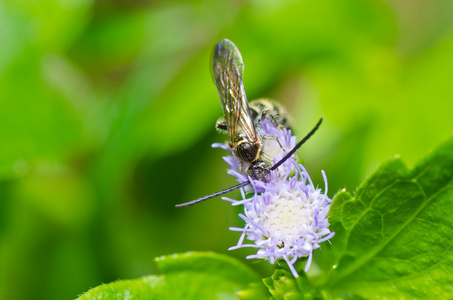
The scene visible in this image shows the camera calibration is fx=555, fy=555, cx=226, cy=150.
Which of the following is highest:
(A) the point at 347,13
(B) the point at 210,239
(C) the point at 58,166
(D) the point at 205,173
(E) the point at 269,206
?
(A) the point at 347,13

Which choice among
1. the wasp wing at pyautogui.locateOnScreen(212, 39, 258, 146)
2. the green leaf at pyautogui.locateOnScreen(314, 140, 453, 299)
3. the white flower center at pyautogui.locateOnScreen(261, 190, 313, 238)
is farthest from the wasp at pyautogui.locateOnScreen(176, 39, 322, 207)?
the green leaf at pyautogui.locateOnScreen(314, 140, 453, 299)

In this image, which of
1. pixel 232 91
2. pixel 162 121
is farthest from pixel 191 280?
pixel 162 121

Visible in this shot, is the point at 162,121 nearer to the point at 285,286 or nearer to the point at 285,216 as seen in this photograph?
the point at 285,216

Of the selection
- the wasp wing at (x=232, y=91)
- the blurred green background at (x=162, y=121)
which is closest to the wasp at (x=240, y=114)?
the wasp wing at (x=232, y=91)

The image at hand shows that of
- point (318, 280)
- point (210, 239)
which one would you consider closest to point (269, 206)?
point (318, 280)

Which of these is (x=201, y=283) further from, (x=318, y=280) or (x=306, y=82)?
(x=306, y=82)

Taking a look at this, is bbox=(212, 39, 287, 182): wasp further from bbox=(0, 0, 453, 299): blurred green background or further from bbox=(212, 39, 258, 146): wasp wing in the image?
bbox=(0, 0, 453, 299): blurred green background
